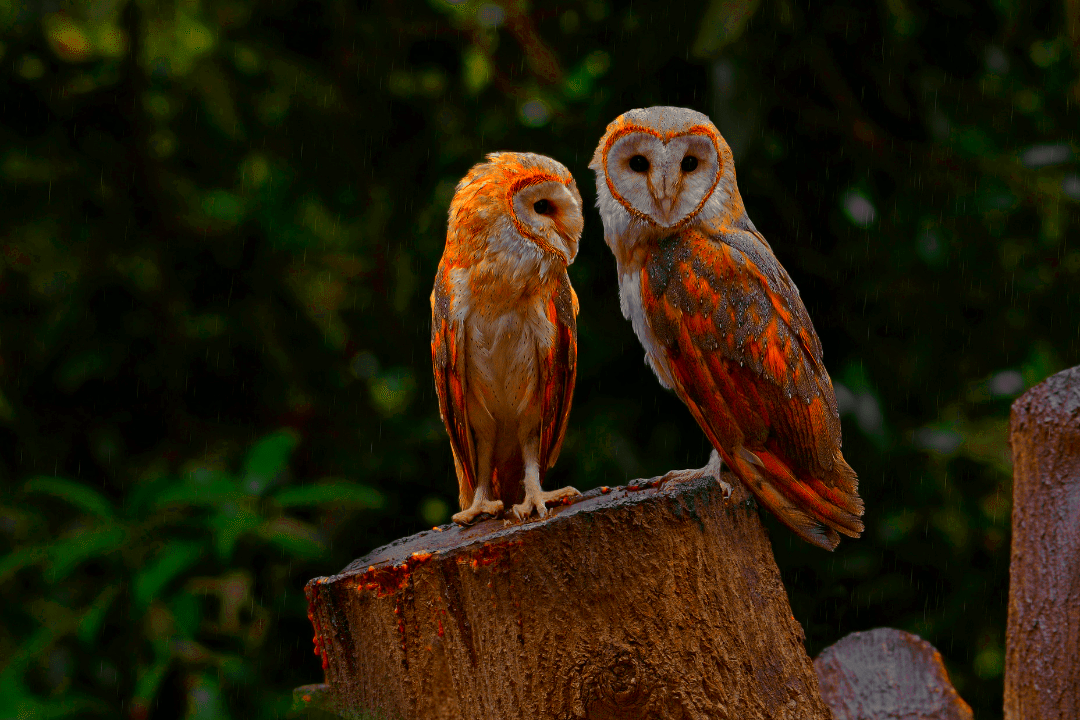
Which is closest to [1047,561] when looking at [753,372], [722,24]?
[753,372]

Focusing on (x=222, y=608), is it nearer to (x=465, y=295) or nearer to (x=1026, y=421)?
(x=465, y=295)

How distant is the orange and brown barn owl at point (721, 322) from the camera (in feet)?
5.17

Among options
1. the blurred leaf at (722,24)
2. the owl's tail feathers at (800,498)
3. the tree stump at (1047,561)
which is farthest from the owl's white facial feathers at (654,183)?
the tree stump at (1047,561)

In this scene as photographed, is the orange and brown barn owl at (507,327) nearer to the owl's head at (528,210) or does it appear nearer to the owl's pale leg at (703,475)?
the owl's head at (528,210)

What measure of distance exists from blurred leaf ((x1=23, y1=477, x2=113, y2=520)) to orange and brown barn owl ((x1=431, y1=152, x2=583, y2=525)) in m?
1.23

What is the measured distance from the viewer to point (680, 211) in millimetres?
1633

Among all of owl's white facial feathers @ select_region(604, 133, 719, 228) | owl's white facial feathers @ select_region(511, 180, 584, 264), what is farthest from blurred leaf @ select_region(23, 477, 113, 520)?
owl's white facial feathers @ select_region(604, 133, 719, 228)

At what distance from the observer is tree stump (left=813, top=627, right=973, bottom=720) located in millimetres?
2125

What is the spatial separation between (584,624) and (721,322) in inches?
23.1

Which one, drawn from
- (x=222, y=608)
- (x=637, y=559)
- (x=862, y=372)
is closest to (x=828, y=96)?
(x=862, y=372)

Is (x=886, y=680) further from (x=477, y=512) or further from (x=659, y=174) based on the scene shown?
(x=659, y=174)

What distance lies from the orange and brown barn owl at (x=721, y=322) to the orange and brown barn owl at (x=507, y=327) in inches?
5.2

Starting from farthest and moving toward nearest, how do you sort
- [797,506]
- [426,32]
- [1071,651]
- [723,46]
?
[426,32]
[723,46]
[1071,651]
[797,506]

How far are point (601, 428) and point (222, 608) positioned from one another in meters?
1.16
